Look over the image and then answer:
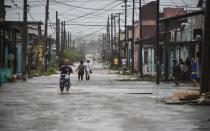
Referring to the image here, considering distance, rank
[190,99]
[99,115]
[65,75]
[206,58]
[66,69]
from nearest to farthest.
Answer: [99,115], [190,99], [206,58], [66,69], [65,75]

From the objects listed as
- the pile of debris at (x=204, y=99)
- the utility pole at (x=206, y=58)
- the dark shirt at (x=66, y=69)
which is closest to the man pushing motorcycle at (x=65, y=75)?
the dark shirt at (x=66, y=69)

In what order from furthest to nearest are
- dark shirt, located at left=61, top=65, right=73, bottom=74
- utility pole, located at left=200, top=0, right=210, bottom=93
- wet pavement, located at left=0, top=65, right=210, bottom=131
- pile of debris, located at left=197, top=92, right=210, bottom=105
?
dark shirt, located at left=61, top=65, right=73, bottom=74
utility pole, located at left=200, top=0, right=210, bottom=93
pile of debris, located at left=197, top=92, right=210, bottom=105
wet pavement, located at left=0, top=65, right=210, bottom=131

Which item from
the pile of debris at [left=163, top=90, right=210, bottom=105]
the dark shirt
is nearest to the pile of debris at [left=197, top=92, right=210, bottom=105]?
the pile of debris at [left=163, top=90, right=210, bottom=105]

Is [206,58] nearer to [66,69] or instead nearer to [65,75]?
[66,69]

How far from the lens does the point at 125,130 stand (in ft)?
43.7

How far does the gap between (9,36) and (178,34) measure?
14.9 metres

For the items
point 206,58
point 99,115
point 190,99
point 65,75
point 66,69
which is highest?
point 206,58

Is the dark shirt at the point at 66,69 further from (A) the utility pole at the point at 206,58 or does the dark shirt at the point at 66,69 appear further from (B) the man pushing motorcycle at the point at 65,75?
(A) the utility pole at the point at 206,58

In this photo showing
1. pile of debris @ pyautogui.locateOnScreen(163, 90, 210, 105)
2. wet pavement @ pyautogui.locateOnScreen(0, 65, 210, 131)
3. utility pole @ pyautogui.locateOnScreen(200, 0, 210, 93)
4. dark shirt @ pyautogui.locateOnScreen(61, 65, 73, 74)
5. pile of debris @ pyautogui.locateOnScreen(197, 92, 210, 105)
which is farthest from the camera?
dark shirt @ pyautogui.locateOnScreen(61, 65, 73, 74)

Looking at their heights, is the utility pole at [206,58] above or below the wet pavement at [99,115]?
above

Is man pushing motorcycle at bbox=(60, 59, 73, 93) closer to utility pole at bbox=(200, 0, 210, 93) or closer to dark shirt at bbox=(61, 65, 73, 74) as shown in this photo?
dark shirt at bbox=(61, 65, 73, 74)

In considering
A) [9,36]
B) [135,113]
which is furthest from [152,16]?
[135,113]

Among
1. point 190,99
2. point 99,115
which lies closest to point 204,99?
point 190,99

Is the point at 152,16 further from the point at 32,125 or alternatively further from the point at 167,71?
the point at 32,125
